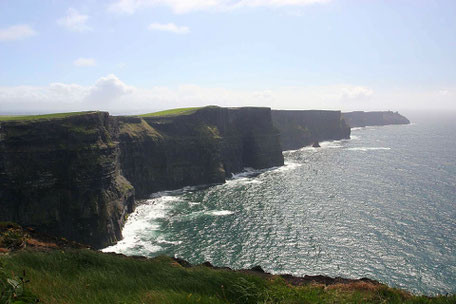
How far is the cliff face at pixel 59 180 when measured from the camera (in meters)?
49.9

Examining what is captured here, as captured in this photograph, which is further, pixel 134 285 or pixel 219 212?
pixel 219 212

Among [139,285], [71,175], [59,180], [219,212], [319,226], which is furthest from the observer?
[219,212]

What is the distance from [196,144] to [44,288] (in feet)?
282

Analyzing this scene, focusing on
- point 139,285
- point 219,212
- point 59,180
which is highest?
point 139,285

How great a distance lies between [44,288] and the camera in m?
12.2

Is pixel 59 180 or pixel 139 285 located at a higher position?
pixel 139 285

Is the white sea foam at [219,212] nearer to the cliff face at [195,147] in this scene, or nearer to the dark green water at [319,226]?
the dark green water at [319,226]

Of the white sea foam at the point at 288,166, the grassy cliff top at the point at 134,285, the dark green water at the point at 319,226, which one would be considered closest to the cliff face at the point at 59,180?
the dark green water at the point at 319,226

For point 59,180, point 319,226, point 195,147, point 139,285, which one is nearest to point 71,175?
point 59,180

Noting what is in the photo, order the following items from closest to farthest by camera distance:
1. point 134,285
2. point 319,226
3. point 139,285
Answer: point 134,285, point 139,285, point 319,226

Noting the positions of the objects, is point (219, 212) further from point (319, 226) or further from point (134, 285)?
point (134, 285)

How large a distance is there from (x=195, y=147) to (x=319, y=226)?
5007 cm

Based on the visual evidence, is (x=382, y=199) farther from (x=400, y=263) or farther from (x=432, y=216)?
(x=400, y=263)

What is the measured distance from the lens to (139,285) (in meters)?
14.7
